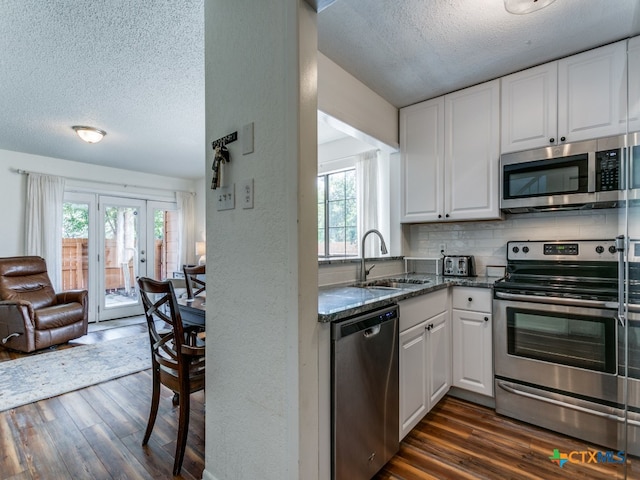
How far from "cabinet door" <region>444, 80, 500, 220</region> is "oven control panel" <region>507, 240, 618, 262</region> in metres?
0.34

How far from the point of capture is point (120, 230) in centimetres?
529

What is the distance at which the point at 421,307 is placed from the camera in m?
1.96

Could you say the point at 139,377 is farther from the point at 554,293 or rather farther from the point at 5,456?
the point at 554,293

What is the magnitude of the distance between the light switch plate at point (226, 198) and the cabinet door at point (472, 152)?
6.48 feet

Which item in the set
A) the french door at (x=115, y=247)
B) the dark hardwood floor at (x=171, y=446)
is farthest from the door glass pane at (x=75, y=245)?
the dark hardwood floor at (x=171, y=446)

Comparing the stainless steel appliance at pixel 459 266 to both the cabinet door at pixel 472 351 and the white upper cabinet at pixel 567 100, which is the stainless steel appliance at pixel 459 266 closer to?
the cabinet door at pixel 472 351

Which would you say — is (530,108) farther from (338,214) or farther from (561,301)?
(338,214)

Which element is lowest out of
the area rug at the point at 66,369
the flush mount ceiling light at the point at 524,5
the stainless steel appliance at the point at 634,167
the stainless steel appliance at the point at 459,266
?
the area rug at the point at 66,369

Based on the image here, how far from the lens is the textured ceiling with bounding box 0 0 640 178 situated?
68.6 inches

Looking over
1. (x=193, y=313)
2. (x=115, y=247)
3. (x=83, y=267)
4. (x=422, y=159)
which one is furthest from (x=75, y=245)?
(x=422, y=159)

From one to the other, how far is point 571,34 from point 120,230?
608 cm

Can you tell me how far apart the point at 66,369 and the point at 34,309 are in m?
1.25

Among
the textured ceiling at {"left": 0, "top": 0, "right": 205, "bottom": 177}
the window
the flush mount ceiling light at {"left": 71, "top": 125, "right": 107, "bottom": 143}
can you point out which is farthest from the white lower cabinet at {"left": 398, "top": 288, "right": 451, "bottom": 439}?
the flush mount ceiling light at {"left": 71, "top": 125, "right": 107, "bottom": 143}

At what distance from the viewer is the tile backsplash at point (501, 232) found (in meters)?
2.27
